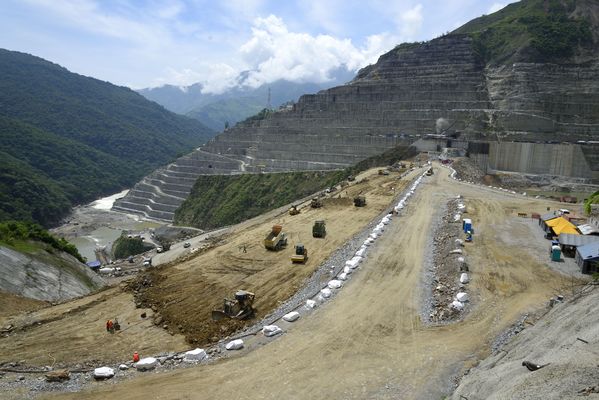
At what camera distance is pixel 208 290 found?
60.9 feet

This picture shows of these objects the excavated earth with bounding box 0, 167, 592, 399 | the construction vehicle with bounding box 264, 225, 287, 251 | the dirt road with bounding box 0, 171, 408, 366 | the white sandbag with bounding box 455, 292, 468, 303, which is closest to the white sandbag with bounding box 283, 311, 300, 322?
the excavated earth with bounding box 0, 167, 592, 399

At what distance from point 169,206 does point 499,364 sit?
7225cm

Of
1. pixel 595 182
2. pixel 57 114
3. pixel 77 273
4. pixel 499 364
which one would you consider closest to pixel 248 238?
pixel 77 273

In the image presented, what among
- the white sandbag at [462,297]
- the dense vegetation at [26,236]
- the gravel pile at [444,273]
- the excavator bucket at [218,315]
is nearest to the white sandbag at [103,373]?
the excavator bucket at [218,315]

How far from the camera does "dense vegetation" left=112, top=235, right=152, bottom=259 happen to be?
54.5m

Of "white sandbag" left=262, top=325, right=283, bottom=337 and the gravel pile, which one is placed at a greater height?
the gravel pile

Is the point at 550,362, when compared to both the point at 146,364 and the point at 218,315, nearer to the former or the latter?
the point at 146,364

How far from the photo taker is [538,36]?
254 feet

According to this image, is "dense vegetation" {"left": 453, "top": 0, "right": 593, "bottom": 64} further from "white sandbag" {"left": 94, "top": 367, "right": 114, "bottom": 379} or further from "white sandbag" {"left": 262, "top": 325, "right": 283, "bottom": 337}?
→ "white sandbag" {"left": 94, "top": 367, "right": 114, "bottom": 379}

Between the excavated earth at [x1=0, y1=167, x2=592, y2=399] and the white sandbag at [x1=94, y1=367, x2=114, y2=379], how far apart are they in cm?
21

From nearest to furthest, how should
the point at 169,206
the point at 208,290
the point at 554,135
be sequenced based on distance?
the point at 208,290 < the point at 554,135 < the point at 169,206

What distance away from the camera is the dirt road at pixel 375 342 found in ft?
37.8

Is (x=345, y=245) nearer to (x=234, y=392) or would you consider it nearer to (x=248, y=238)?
(x=248, y=238)

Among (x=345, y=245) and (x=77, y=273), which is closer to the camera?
(x=345, y=245)
